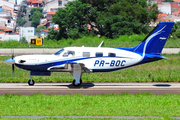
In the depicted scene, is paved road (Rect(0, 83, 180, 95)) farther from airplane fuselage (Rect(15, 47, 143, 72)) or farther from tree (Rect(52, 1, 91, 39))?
tree (Rect(52, 1, 91, 39))

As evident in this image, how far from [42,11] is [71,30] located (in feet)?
387

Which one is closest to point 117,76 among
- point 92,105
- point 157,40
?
point 157,40

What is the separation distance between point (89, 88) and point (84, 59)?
1.89 meters

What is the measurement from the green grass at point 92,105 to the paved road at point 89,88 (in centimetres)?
175

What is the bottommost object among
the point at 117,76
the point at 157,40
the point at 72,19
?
the point at 117,76

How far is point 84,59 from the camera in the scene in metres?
20.6

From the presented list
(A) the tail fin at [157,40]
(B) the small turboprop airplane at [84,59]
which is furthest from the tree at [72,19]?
(B) the small turboprop airplane at [84,59]

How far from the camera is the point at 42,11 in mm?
178875

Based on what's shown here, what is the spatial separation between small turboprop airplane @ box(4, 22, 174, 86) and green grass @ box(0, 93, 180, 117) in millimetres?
3788

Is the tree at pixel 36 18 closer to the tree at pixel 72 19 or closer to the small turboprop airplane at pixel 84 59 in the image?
the tree at pixel 72 19

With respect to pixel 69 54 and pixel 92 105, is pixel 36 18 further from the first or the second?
pixel 92 105

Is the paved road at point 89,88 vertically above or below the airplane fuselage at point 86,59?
below

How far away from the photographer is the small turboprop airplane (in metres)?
20.4

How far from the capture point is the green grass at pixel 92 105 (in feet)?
42.9
